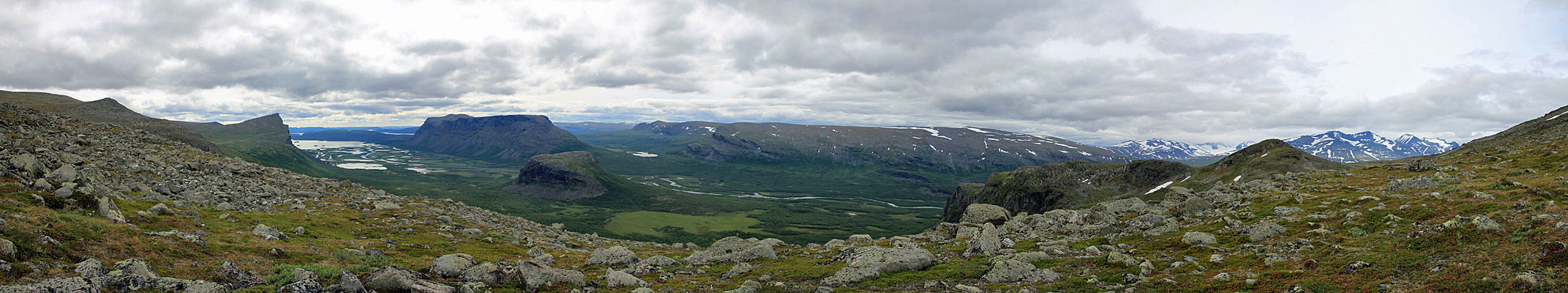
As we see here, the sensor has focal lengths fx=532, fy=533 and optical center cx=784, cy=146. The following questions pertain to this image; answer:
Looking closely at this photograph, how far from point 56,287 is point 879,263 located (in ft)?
106

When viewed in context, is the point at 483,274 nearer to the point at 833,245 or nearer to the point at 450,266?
the point at 450,266

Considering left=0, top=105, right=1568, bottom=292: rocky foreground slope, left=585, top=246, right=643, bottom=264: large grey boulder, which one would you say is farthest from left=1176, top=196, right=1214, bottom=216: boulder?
left=585, top=246, right=643, bottom=264: large grey boulder

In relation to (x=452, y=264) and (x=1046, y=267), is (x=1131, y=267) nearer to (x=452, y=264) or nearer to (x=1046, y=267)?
(x=1046, y=267)

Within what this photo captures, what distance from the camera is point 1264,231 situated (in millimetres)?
31375

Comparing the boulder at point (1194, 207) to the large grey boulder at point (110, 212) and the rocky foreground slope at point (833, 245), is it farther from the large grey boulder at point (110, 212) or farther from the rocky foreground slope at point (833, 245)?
the large grey boulder at point (110, 212)

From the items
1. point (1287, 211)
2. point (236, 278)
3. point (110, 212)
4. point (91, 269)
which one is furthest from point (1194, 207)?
point (110, 212)

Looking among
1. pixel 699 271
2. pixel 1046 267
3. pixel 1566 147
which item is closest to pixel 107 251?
pixel 699 271

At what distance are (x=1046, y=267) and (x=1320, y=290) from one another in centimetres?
1188

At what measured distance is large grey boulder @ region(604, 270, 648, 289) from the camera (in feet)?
101

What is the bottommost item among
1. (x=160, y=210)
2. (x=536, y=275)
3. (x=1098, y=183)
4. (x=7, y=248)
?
(x=1098, y=183)

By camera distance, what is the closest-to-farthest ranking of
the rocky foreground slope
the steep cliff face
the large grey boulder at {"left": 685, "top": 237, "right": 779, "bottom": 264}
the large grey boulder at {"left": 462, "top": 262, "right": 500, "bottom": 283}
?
the rocky foreground slope, the large grey boulder at {"left": 462, "top": 262, "right": 500, "bottom": 283}, the large grey boulder at {"left": 685, "top": 237, "right": 779, "bottom": 264}, the steep cliff face

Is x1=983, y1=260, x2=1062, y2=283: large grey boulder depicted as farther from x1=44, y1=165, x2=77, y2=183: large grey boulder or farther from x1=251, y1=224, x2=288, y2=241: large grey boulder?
x1=44, y1=165, x2=77, y2=183: large grey boulder

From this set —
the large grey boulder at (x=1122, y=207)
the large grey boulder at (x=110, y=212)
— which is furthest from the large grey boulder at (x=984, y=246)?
the large grey boulder at (x=110, y=212)

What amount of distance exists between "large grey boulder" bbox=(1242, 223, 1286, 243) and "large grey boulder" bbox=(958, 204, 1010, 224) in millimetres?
27664
